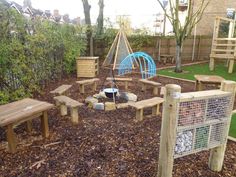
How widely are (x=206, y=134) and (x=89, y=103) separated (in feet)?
9.79

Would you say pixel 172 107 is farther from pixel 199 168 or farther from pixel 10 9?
pixel 10 9

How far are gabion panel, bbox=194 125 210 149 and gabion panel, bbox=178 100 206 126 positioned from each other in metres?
0.11

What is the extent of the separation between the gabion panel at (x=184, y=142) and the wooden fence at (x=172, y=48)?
31.8ft

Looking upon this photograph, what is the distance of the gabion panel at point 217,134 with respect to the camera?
2.49 metres

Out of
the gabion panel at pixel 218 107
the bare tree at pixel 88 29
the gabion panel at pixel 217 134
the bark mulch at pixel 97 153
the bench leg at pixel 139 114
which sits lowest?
the bark mulch at pixel 97 153

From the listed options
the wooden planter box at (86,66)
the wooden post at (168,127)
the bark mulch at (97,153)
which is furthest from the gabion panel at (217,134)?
the wooden planter box at (86,66)

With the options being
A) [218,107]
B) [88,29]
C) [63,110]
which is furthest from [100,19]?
[218,107]

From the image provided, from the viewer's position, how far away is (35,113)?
3.14 metres

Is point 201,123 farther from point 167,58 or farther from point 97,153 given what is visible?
point 167,58

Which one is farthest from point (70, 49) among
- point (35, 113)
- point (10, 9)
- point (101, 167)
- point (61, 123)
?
point (101, 167)

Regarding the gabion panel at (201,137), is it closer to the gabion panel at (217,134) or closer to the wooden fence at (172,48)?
the gabion panel at (217,134)

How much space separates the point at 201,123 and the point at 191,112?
20cm

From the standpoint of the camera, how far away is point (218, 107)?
7.94 ft

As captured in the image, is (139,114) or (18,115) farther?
(139,114)
